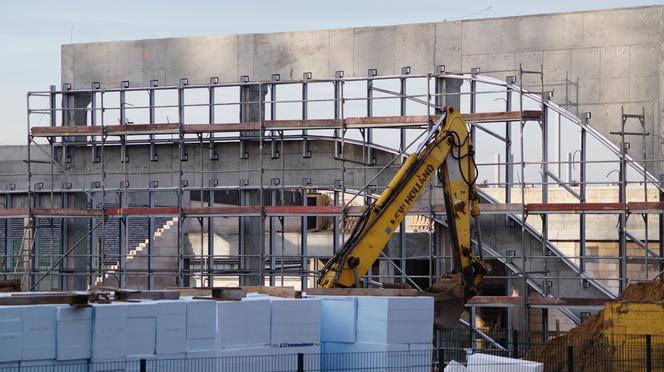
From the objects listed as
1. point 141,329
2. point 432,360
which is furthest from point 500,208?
point 141,329

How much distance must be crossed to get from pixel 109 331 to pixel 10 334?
1385 mm

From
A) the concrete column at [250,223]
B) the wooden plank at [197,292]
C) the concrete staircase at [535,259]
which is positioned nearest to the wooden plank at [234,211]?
the concrete column at [250,223]

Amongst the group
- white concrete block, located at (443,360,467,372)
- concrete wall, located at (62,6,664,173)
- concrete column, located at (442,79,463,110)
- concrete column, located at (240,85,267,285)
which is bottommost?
white concrete block, located at (443,360,467,372)

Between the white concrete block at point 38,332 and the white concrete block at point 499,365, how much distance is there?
6.49m

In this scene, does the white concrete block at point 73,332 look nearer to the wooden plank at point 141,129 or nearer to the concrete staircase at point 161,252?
the wooden plank at point 141,129

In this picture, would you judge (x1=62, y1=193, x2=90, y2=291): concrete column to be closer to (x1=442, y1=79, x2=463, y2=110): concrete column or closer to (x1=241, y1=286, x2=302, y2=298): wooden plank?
(x1=241, y1=286, x2=302, y2=298): wooden plank

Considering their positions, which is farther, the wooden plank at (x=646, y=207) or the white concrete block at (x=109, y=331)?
the wooden plank at (x=646, y=207)

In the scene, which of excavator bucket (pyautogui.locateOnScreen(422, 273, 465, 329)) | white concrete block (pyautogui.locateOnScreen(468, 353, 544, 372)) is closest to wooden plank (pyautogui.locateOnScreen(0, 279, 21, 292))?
excavator bucket (pyautogui.locateOnScreen(422, 273, 465, 329))

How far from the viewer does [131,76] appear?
2878cm

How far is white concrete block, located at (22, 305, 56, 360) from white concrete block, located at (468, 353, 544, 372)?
6.49 meters

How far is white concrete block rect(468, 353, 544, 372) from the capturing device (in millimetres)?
18250

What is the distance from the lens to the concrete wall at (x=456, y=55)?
2469cm

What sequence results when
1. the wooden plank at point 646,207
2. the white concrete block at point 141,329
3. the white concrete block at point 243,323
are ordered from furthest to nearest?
1. the wooden plank at point 646,207
2. the white concrete block at point 243,323
3. the white concrete block at point 141,329

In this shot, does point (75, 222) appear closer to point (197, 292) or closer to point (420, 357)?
point (197, 292)
